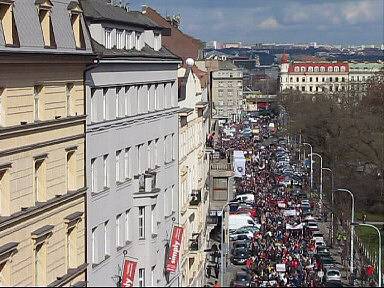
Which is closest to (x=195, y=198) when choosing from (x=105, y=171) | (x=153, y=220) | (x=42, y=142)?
(x=153, y=220)

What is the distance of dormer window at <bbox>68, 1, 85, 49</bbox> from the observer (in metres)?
32.0

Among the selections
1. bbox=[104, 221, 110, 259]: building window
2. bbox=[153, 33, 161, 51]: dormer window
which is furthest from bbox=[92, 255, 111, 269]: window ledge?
bbox=[153, 33, 161, 51]: dormer window

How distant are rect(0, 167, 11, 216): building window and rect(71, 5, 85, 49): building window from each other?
6.50 meters

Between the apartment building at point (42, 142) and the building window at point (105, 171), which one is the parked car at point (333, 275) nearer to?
the building window at point (105, 171)

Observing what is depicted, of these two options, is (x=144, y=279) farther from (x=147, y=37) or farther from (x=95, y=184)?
(x=147, y=37)

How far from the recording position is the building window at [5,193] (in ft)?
87.1

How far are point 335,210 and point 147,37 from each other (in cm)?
3072

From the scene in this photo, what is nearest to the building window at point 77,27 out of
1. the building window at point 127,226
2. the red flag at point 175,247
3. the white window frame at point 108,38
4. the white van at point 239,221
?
the white window frame at point 108,38

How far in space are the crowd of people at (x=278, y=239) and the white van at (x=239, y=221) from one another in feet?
3.58

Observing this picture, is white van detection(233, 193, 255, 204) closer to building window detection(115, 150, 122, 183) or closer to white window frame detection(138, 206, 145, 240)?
white window frame detection(138, 206, 145, 240)

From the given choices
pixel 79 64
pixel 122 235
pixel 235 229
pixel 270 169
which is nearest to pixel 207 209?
pixel 235 229

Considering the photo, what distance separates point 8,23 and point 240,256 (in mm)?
35665

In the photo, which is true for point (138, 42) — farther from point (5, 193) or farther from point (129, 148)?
point (5, 193)

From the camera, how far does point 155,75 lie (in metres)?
43.6
